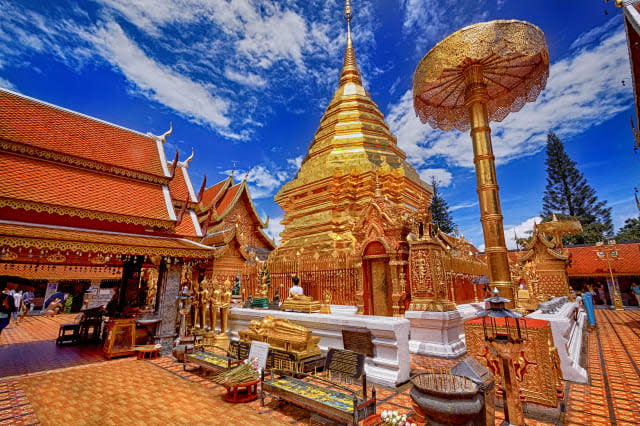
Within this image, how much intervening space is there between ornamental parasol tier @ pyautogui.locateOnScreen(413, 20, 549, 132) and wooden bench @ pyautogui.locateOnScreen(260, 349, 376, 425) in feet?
20.9

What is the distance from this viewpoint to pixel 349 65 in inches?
661

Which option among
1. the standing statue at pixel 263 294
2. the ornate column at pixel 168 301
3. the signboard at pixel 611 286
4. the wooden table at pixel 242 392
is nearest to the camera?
the wooden table at pixel 242 392

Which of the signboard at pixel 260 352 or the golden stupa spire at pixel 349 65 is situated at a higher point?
the golden stupa spire at pixel 349 65

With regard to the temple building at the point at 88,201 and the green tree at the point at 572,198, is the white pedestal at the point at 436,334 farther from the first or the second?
the green tree at the point at 572,198

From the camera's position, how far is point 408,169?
12.6 metres

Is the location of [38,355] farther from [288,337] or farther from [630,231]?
[630,231]

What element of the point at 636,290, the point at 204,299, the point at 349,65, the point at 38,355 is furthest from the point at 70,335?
the point at 636,290

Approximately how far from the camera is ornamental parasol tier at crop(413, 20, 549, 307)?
6.00 m

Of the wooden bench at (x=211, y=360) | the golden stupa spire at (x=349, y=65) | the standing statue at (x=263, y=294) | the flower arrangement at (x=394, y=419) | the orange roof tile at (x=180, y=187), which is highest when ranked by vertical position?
the golden stupa spire at (x=349, y=65)

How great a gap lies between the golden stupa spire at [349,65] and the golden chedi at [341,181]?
5.57 ft

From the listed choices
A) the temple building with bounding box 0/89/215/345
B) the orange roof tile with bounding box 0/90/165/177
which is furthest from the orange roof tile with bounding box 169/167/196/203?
the orange roof tile with bounding box 0/90/165/177

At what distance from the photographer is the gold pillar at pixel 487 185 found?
5906 millimetres

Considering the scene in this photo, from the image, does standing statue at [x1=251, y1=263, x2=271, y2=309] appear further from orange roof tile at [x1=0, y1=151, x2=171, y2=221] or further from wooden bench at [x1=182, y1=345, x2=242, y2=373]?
orange roof tile at [x1=0, y1=151, x2=171, y2=221]

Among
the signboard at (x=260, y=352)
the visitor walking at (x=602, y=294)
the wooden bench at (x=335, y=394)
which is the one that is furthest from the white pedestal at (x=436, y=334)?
the visitor walking at (x=602, y=294)
